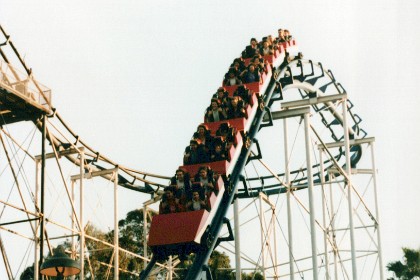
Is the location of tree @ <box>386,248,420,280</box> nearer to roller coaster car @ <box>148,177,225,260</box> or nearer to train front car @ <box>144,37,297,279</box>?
train front car @ <box>144,37,297,279</box>

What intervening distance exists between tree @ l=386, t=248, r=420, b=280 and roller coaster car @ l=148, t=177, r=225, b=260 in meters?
8.00

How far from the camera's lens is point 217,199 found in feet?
43.2

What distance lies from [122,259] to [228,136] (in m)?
19.0

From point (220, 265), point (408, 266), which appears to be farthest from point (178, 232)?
point (220, 265)

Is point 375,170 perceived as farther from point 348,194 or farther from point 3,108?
point 3,108

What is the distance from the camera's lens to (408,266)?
1919cm

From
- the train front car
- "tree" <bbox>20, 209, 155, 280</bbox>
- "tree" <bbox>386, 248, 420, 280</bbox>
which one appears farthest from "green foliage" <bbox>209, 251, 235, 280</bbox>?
the train front car

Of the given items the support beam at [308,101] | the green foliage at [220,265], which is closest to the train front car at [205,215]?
the support beam at [308,101]

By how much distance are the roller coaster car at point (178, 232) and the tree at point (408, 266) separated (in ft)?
26.2

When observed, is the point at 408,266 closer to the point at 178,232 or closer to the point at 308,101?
the point at 308,101

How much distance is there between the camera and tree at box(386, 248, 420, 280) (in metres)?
19.1

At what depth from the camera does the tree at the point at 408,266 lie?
19.1 metres

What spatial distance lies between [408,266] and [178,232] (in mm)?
8529

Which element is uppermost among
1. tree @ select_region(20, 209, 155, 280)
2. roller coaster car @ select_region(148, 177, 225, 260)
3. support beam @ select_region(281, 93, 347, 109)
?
tree @ select_region(20, 209, 155, 280)
